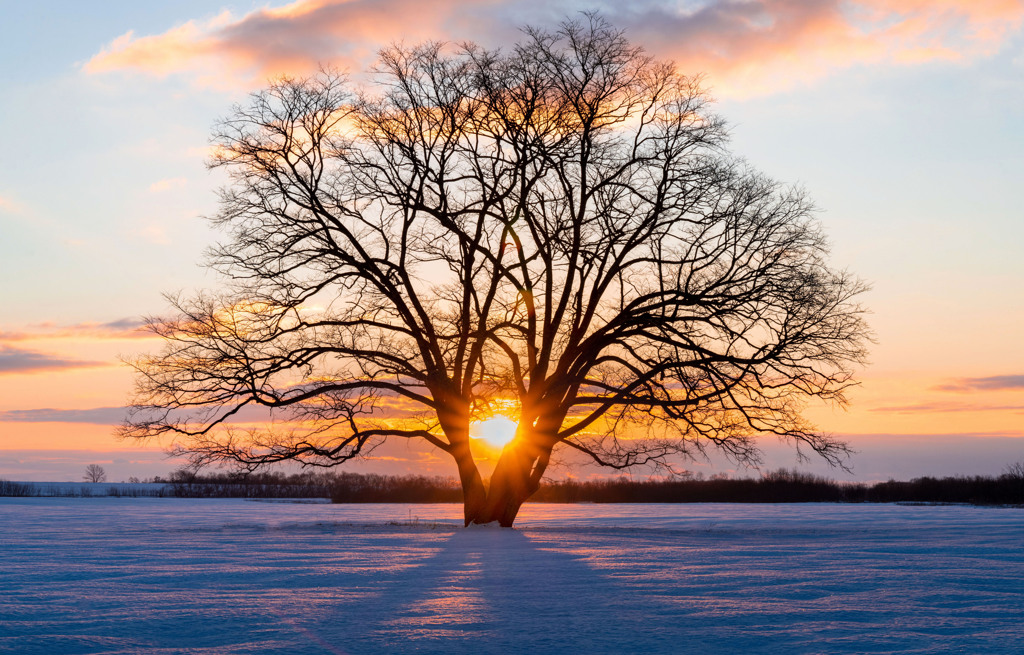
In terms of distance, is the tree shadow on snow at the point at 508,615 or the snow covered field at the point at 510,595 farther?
the snow covered field at the point at 510,595

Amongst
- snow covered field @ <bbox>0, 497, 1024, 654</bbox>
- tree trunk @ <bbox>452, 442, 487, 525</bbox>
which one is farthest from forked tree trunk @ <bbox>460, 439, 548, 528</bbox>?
snow covered field @ <bbox>0, 497, 1024, 654</bbox>

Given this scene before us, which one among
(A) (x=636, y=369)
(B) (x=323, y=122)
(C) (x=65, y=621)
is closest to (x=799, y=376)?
(A) (x=636, y=369)

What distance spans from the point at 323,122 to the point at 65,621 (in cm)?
1908

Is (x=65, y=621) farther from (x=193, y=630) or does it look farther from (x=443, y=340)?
(x=443, y=340)

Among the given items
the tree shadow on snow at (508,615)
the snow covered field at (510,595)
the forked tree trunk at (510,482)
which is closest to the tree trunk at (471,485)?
the forked tree trunk at (510,482)

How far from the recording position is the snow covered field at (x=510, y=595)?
8.70m

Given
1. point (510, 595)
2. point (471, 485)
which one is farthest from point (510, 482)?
point (510, 595)

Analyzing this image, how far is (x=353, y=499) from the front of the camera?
6216 cm

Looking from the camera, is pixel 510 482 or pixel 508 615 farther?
pixel 510 482

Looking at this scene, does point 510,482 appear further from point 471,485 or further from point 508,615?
point 508,615

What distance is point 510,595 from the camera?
1164 centimetres

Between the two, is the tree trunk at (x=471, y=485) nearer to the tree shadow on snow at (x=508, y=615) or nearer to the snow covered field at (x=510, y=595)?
the snow covered field at (x=510, y=595)

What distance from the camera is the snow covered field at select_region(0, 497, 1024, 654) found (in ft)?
28.6

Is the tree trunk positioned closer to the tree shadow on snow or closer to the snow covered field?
the snow covered field
